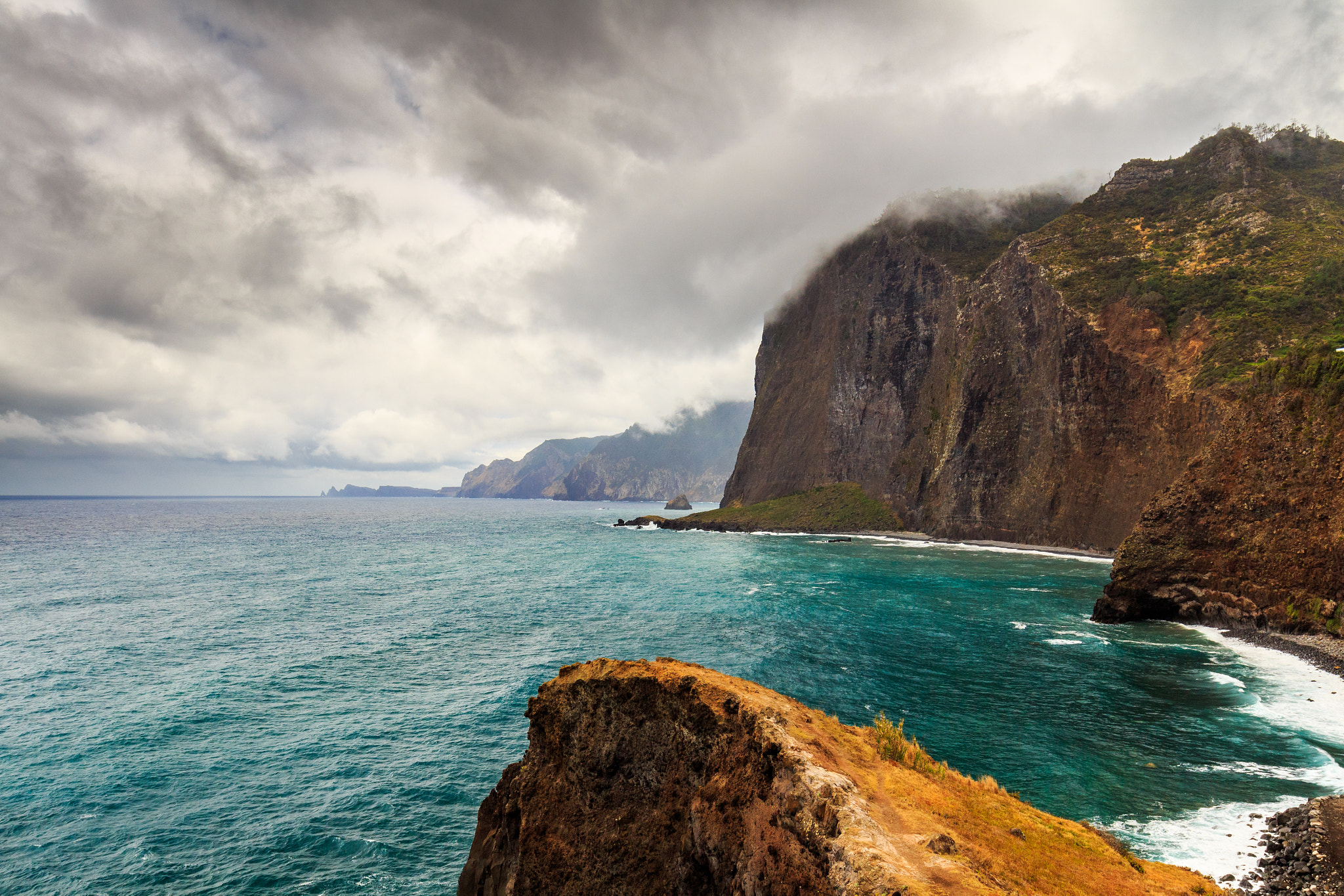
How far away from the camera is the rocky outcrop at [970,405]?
81.8m

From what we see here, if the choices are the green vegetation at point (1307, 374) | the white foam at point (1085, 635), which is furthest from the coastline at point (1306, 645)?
the green vegetation at point (1307, 374)

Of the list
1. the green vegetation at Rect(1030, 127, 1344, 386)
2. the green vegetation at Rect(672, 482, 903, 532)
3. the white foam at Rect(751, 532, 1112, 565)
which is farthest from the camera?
the green vegetation at Rect(672, 482, 903, 532)

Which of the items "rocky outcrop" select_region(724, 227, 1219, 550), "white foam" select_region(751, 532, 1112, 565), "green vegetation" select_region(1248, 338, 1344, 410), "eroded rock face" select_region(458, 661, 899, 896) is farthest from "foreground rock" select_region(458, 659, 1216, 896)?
"white foam" select_region(751, 532, 1112, 565)

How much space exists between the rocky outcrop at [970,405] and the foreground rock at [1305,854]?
68.8m

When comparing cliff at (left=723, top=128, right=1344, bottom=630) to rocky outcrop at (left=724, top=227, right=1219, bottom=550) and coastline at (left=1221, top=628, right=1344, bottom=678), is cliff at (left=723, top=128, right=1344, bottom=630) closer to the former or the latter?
rocky outcrop at (left=724, top=227, right=1219, bottom=550)

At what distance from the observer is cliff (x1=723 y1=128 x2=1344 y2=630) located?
135 ft

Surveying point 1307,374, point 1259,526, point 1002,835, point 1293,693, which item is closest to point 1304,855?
point 1002,835

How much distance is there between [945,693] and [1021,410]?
87.7m

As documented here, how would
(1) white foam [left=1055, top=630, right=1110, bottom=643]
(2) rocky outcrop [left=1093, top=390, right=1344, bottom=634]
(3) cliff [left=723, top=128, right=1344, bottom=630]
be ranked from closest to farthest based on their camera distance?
1. (2) rocky outcrop [left=1093, top=390, right=1344, bottom=634]
2. (1) white foam [left=1055, top=630, right=1110, bottom=643]
3. (3) cliff [left=723, top=128, right=1344, bottom=630]

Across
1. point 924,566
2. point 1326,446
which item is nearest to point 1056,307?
point 924,566

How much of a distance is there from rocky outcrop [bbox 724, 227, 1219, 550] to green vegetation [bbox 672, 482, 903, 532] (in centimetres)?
425

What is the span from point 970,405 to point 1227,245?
4194 centimetres

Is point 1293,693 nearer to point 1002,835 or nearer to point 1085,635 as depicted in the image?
point 1085,635

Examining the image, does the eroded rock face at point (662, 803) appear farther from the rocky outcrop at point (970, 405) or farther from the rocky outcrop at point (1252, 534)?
the rocky outcrop at point (970, 405)
